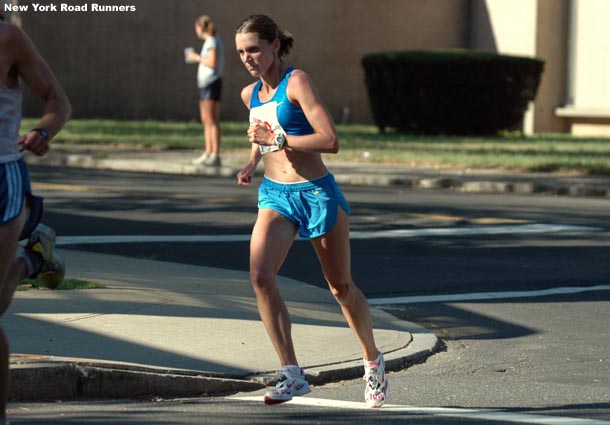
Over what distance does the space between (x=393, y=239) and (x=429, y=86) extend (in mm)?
16027

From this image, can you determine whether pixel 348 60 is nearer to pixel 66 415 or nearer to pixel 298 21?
pixel 298 21

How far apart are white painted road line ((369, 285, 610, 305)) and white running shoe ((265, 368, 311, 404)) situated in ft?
10.9

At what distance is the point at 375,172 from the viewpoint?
2045 centimetres

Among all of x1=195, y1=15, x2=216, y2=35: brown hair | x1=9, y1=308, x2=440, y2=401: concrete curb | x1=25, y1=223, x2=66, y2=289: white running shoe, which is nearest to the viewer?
x1=25, y1=223, x2=66, y2=289: white running shoe

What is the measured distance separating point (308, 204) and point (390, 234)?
707 centimetres

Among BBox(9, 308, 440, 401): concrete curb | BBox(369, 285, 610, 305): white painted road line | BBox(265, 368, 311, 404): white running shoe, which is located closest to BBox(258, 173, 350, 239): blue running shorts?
BBox(265, 368, 311, 404): white running shoe

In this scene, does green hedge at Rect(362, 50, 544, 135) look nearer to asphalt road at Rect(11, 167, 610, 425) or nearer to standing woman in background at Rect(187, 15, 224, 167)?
standing woman in background at Rect(187, 15, 224, 167)

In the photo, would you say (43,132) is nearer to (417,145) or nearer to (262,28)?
(262,28)

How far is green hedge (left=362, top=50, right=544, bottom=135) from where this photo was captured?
94.2 feet

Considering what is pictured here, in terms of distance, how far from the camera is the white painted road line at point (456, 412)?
620cm

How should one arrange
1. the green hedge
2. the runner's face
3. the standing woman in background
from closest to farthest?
the runner's face
the standing woman in background
the green hedge

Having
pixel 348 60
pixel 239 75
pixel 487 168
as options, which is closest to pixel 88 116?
pixel 239 75

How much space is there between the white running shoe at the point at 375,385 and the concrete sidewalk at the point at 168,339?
1.93 ft

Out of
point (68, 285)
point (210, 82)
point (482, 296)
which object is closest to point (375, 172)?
point (210, 82)
